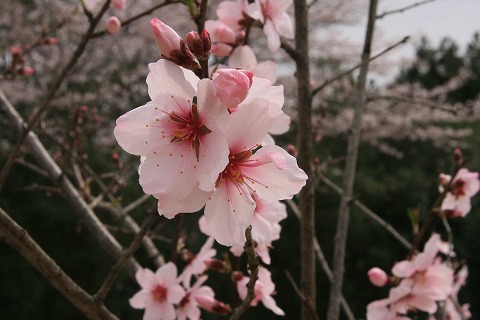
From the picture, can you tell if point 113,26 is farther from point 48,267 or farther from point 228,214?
point 228,214

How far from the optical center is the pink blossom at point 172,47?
0.60 meters

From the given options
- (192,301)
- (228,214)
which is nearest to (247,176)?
(228,214)

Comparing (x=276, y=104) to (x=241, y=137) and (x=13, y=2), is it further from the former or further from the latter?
(x=13, y=2)

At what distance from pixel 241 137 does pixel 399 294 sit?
806mm

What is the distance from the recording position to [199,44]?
61cm

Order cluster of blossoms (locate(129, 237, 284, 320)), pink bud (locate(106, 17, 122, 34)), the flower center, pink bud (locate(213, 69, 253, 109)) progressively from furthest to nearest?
pink bud (locate(106, 17, 122, 34))
the flower center
cluster of blossoms (locate(129, 237, 284, 320))
pink bud (locate(213, 69, 253, 109))

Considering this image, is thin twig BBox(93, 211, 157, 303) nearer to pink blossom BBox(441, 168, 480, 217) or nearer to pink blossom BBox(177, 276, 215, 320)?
pink blossom BBox(177, 276, 215, 320)

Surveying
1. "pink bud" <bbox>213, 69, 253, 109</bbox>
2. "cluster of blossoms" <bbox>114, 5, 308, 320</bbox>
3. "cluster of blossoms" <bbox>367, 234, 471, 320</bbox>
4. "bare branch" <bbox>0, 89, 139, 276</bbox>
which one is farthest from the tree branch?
"pink bud" <bbox>213, 69, 253, 109</bbox>

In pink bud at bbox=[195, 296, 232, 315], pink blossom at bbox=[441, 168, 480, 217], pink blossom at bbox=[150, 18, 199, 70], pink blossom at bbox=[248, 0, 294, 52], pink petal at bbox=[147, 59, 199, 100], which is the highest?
pink blossom at bbox=[248, 0, 294, 52]

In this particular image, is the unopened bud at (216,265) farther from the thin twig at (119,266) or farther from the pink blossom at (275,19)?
the pink blossom at (275,19)

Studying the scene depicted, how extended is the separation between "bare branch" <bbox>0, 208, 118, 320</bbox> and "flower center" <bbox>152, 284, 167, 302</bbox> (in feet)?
0.97

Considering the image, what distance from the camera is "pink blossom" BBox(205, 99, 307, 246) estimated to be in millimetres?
606

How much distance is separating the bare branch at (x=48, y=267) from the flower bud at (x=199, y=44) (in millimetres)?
496

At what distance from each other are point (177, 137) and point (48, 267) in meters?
0.42
